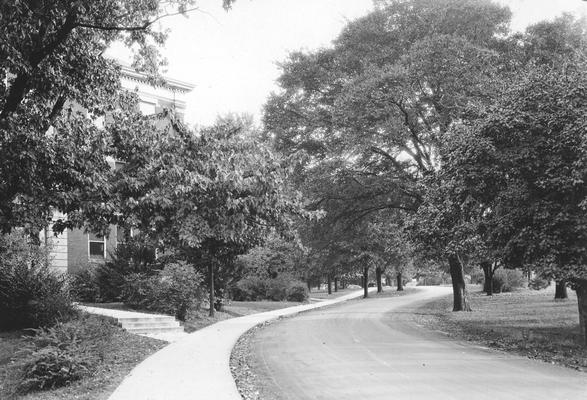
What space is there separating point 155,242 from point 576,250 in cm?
882

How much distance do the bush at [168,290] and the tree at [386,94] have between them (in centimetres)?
662

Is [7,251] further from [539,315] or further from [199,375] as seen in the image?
[539,315]

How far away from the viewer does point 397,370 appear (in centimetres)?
952

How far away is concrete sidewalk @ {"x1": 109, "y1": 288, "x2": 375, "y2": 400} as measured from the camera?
7867 millimetres

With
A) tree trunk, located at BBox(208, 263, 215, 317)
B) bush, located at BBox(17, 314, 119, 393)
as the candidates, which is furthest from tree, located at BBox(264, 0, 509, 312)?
bush, located at BBox(17, 314, 119, 393)

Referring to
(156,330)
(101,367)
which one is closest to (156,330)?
(156,330)

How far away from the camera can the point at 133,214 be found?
9.62m

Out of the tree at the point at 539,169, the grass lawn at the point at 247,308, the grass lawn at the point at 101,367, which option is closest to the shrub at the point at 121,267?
the grass lawn at the point at 247,308

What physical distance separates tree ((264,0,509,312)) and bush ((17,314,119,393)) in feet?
41.0

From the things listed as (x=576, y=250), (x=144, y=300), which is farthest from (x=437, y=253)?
(x=144, y=300)

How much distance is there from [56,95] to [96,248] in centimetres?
1779

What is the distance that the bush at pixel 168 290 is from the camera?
18.6 metres

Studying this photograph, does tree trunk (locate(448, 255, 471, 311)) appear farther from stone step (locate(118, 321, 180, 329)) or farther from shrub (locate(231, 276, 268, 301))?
stone step (locate(118, 321, 180, 329))

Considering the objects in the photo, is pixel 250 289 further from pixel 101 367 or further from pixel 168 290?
pixel 101 367
